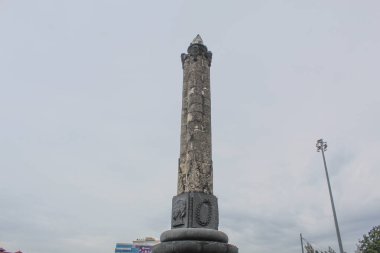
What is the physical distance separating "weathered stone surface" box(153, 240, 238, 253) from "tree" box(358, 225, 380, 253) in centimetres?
2284

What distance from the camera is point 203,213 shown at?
8.02 m

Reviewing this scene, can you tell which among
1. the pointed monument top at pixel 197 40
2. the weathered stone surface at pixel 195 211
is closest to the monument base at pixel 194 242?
the weathered stone surface at pixel 195 211

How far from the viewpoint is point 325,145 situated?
72.1 ft

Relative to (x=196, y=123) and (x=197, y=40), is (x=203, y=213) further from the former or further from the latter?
(x=197, y=40)

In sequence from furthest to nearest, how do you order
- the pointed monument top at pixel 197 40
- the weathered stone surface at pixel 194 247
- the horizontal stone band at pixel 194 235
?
1. the pointed monument top at pixel 197 40
2. the horizontal stone band at pixel 194 235
3. the weathered stone surface at pixel 194 247

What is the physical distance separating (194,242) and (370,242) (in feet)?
80.5

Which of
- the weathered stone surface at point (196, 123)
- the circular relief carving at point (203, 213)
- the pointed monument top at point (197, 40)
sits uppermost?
the pointed monument top at point (197, 40)

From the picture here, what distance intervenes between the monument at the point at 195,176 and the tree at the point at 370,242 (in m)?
22.4

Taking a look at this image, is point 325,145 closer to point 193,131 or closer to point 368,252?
point 368,252

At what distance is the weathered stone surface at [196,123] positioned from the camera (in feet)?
27.9

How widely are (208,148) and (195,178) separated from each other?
0.97m

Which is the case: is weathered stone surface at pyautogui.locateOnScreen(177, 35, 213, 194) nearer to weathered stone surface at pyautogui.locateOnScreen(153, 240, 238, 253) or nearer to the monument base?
the monument base

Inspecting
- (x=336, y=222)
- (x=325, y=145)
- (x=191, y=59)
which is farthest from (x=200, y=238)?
(x=325, y=145)

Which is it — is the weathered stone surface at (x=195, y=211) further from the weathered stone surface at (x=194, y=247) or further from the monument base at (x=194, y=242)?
the weathered stone surface at (x=194, y=247)
